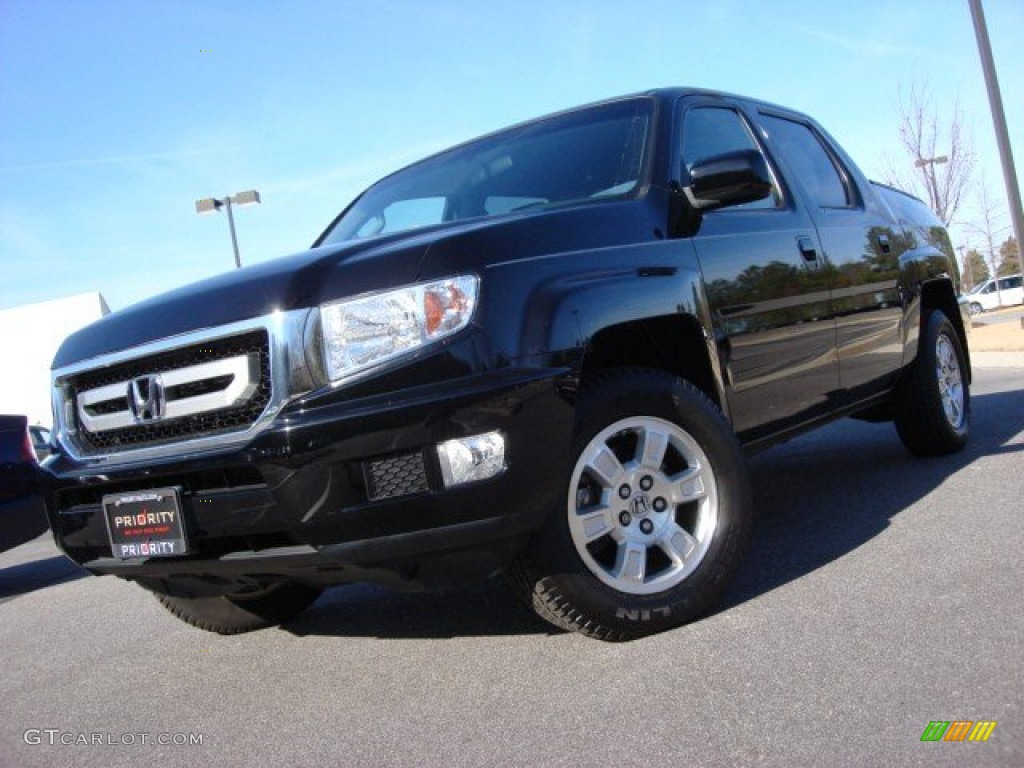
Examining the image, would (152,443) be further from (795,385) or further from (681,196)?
(795,385)

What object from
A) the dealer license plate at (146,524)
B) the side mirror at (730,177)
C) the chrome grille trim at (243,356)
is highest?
the side mirror at (730,177)

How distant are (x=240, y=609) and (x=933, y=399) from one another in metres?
3.69

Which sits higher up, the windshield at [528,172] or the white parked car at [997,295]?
the windshield at [528,172]

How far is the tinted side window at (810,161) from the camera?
4555mm

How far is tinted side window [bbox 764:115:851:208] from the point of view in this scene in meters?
4.55

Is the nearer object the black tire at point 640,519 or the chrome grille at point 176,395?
the chrome grille at point 176,395

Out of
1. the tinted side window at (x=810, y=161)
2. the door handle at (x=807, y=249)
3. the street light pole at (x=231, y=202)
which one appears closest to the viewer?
the door handle at (x=807, y=249)

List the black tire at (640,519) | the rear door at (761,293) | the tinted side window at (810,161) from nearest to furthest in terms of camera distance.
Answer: the black tire at (640,519)
the rear door at (761,293)
the tinted side window at (810,161)

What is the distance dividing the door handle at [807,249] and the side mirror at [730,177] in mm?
723

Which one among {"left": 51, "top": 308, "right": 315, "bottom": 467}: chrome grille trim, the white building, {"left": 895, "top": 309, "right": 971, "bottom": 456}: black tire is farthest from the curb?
the white building

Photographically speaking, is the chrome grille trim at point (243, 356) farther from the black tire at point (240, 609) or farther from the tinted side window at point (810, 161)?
the tinted side window at point (810, 161)

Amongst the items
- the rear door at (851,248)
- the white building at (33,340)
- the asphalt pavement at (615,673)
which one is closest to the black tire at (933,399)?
the rear door at (851,248)

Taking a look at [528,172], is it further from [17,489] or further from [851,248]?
[17,489]

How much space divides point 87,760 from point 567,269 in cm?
202
